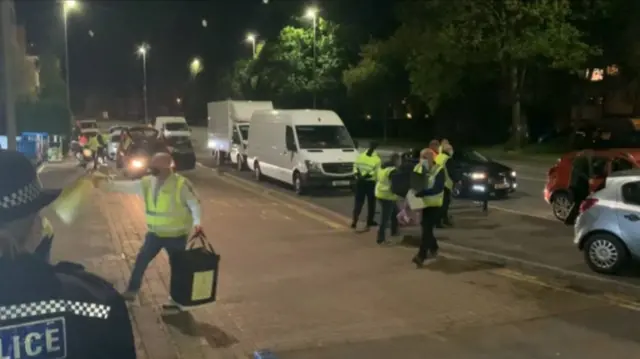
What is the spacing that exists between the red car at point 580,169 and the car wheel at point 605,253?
173 inches

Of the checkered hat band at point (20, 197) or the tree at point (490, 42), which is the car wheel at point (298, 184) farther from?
the tree at point (490, 42)

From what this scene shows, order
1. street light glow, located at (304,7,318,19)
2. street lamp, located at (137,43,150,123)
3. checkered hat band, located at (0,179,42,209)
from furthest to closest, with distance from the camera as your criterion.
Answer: street lamp, located at (137,43,150,123), street light glow, located at (304,7,318,19), checkered hat band, located at (0,179,42,209)

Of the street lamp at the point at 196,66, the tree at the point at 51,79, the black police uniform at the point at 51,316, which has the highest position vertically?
the street lamp at the point at 196,66

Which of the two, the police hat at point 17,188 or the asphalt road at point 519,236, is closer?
the police hat at point 17,188

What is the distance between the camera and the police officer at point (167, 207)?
7887 mm

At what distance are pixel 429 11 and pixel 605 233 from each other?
3290 cm

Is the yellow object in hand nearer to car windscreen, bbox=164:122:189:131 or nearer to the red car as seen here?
the red car

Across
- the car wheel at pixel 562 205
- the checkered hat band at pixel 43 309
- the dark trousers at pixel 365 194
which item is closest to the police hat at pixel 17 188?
the checkered hat band at pixel 43 309

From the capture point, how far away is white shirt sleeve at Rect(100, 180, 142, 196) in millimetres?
7194

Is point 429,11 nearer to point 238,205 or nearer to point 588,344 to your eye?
point 238,205

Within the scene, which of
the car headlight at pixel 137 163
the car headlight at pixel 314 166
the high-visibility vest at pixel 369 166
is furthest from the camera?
the car headlight at pixel 137 163

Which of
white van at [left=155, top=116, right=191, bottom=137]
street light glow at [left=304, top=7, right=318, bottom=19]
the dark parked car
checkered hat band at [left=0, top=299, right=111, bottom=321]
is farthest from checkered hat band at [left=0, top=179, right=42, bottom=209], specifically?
street light glow at [left=304, top=7, right=318, bottom=19]

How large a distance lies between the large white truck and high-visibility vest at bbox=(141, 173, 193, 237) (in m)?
19.0

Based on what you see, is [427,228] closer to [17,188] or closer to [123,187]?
[123,187]
